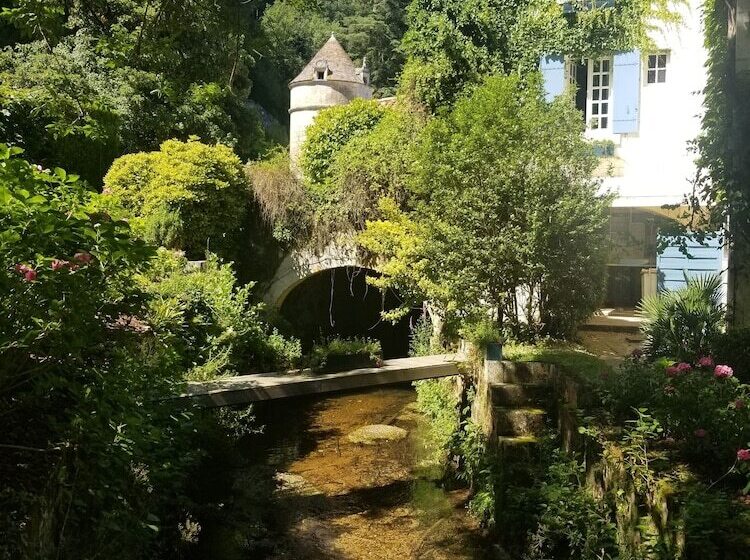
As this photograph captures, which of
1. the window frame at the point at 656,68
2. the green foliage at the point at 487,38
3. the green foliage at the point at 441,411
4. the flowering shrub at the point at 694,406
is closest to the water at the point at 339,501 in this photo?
Answer: the green foliage at the point at 441,411

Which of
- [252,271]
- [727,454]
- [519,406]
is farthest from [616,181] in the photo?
[727,454]

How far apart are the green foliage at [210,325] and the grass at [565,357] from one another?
332 centimetres

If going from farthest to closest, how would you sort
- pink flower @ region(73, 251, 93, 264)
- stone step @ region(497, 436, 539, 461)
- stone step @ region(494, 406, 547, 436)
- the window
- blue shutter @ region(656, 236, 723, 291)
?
the window
blue shutter @ region(656, 236, 723, 291)
stone step @ region(494, 406, 547, 436)
stone step @ region(497, 436, 539, 461)
pink flower @ region(73, 251, 93, 264)

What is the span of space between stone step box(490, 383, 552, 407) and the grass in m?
0.40

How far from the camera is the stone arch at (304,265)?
13.4m

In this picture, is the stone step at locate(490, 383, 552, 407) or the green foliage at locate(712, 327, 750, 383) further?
the stone step at locate(490, 383, 552, 407)

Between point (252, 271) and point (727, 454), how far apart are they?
10610 millimetres

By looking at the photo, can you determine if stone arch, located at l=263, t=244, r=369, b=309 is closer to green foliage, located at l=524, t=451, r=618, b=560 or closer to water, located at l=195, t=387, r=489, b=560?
water, located at l=195, t=387, r=489, b=560

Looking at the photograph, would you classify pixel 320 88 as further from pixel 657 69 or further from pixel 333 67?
pixel 657 69

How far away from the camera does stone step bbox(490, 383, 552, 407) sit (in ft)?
25.0

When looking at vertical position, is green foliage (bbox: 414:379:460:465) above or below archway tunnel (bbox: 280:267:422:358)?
below

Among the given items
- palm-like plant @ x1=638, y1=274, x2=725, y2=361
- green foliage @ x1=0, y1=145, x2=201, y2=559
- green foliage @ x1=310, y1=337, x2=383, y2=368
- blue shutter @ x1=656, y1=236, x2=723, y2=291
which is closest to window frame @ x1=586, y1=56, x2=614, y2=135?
blue shutter @ x1=656, y1=236, x2=723, y2=291

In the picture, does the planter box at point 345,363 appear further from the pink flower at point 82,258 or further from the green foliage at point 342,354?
the pink flower at point 82,258

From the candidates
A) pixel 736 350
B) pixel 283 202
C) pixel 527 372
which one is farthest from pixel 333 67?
pixel 736 350
